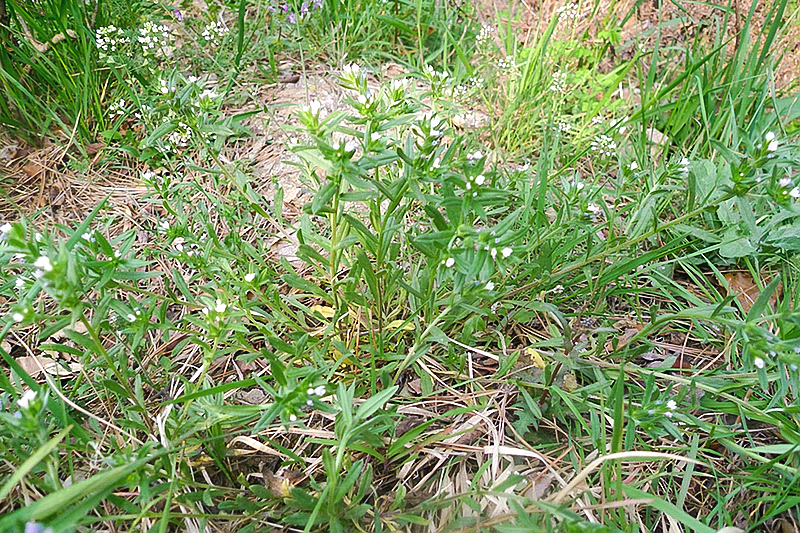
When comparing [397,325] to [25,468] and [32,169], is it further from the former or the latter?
[32,169]

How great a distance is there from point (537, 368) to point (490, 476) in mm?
516

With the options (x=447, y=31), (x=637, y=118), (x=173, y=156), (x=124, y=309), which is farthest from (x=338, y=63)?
(x=124, y=309)

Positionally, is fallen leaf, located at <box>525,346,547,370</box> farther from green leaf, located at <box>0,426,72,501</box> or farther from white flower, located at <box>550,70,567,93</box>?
white flower, located at <box>550,70,567,93</box>

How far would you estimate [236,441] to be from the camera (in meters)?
1.94

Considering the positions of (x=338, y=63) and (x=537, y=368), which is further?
(x=338, y=63)

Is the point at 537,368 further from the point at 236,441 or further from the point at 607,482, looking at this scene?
the point at 236,441

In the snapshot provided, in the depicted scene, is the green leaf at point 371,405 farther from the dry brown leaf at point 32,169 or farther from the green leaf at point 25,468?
the dry brown leaf at point 32,169

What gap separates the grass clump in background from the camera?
1672 mm

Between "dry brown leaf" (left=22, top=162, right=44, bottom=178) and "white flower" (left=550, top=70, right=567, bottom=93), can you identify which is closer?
"dry brown leaf" (left=22, top=162, right=44, bottom=178)

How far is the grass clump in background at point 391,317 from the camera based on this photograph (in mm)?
1672

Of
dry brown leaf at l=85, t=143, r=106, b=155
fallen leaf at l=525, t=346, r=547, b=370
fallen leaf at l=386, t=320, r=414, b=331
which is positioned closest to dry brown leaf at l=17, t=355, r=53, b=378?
dry brown leaf at l=85, t=143, r=106, b=155

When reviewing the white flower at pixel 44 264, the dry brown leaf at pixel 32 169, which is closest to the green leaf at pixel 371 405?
the white flower at pixel 44 264

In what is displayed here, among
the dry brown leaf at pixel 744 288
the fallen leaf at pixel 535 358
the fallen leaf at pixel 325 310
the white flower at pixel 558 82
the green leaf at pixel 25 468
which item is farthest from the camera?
the white flower at pixel 558 82

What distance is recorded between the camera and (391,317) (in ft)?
7.74
